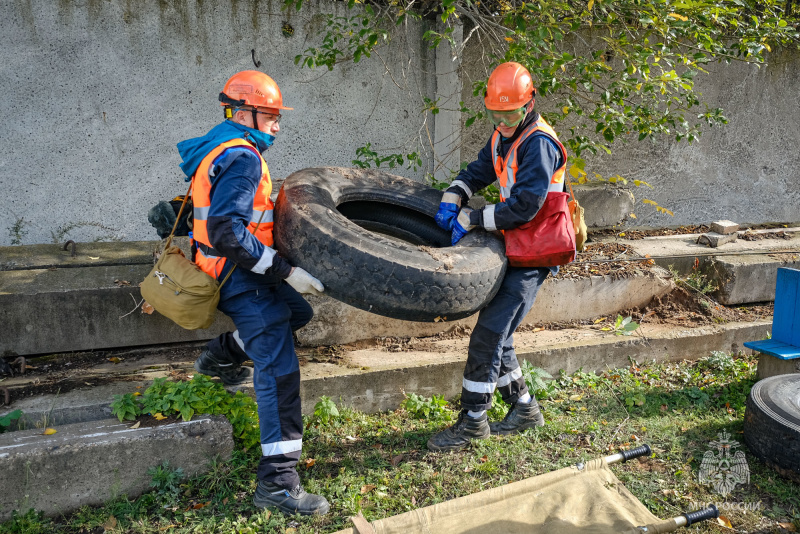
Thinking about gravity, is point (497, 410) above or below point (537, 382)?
below

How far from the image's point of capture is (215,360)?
12.5 ft

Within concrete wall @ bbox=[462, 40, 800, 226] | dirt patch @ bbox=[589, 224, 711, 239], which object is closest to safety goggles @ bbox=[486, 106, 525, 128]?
dirt patch @ bbox=[589, 224, 711, 239]

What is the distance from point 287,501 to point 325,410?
2.43ft

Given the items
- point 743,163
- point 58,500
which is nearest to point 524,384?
point 58,500

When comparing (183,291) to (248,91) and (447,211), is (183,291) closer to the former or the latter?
(248,91)

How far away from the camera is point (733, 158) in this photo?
7977 mm

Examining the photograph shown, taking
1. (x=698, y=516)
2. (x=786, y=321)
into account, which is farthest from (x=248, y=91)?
(x=786, y=321)

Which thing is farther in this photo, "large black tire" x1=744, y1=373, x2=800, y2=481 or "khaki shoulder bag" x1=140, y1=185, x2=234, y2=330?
"large black tire" x1=744, y1=373, x2=800, y2=481

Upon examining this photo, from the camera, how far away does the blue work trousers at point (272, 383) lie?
321cm

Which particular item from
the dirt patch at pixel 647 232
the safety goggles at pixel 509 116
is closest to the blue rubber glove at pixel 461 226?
the safety goggles at pixel 509 116

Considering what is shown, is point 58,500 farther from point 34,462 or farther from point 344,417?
point 344,417

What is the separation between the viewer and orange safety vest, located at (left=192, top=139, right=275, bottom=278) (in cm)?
309

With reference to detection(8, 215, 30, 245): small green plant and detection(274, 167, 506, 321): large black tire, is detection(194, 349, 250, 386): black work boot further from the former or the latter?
detection(8, 215, 30, 245): small green plant

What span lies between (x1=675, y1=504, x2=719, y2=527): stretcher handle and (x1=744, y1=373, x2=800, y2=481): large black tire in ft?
2.55
